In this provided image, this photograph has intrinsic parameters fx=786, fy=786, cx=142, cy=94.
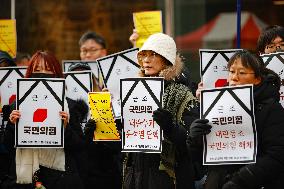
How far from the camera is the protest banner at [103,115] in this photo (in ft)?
21.9

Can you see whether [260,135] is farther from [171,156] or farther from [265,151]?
[171,156]

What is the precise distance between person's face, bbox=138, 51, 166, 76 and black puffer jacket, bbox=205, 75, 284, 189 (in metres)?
1.02

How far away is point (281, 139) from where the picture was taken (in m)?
5.25

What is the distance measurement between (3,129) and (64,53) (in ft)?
17.3

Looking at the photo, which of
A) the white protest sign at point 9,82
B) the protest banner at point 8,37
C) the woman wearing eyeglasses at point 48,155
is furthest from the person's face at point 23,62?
the woman wearing eyeglasses at point 48,155

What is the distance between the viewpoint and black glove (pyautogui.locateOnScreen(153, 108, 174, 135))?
18.8 ft

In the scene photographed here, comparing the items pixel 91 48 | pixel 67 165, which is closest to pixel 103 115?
pixel 67 165

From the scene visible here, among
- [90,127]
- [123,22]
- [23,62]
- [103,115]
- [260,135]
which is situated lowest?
[260,135]

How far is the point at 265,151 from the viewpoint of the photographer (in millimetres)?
5348

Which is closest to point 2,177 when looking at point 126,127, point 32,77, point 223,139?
point 32,77

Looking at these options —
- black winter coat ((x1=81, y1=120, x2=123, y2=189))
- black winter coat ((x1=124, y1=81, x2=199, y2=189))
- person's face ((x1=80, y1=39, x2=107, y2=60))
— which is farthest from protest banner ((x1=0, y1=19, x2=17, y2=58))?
black winter coat ((x1=124, y1=81, x2=199, y2=189))

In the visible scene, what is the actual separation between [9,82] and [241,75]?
3006 mm

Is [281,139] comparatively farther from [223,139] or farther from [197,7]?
[197,7]

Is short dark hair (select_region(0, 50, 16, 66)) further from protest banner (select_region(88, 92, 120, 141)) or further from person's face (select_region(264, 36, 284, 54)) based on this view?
person's face (select_region(264, 36, 284, 54))
